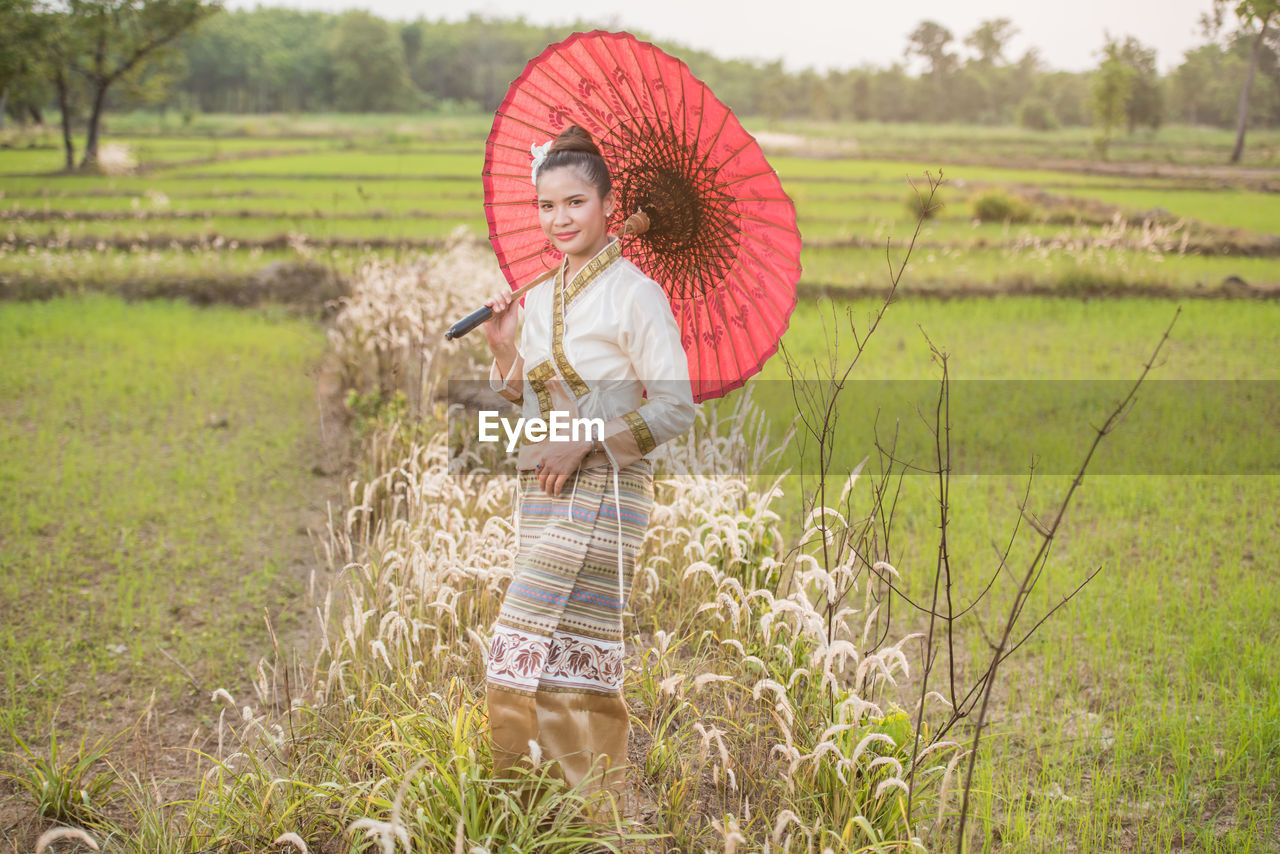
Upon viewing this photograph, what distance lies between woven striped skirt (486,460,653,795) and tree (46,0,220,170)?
17416mm

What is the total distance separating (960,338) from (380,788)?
696 cm

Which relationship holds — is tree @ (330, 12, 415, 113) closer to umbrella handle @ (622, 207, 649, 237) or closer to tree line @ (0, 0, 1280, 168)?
tree line @ (0, 0, 1280, 168)

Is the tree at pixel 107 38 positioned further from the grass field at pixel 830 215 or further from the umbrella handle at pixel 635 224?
the umbrella handle at pixel 635 224

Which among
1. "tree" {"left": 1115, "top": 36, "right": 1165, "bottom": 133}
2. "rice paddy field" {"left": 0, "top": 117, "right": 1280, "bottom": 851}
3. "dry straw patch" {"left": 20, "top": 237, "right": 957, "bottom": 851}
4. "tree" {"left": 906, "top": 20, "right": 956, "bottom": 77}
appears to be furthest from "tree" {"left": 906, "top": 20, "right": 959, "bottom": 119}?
"dry straw patch" {"left": 20, "top": 237, "right": 957, "bottom": 851}

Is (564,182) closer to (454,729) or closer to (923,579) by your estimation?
(454,729)

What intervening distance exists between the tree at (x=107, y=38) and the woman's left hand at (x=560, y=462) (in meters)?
17.4

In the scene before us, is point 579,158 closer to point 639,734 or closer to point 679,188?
point 679,188

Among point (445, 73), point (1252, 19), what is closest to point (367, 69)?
point (445, 73)

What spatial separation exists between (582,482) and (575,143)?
28.3 inches

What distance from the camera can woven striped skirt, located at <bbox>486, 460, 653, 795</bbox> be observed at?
1.88m

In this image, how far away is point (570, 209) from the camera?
1.95m

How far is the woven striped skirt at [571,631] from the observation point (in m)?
1.88

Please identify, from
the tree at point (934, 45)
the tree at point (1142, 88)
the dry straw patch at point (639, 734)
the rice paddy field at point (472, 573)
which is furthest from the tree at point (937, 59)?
the dry straw patch at point (639, 734)

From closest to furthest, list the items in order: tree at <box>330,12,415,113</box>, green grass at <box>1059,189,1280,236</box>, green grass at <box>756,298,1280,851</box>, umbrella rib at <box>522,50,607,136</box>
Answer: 1. umbrella rib at <box>522,50,607,136</box>
2. green grass at <box>756,298,1280,851</box>
3. green grass at <box>1059,189,1280,236</box>
4. tree at <box>330,12,415,113</box>
